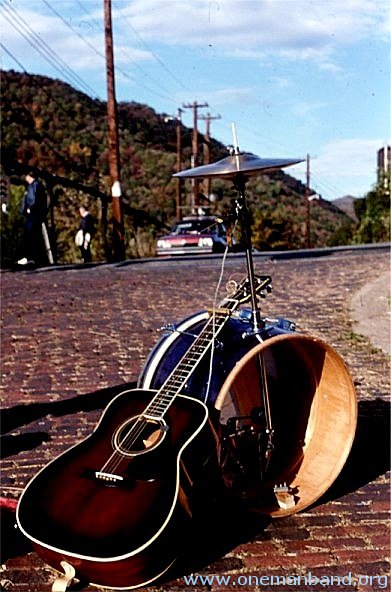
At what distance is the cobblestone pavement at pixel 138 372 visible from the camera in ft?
13.2

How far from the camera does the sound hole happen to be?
3.97m

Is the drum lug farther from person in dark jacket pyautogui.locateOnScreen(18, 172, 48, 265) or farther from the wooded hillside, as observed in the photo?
the wooded hillside

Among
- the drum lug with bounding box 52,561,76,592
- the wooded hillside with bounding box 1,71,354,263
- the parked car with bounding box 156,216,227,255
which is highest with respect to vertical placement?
the wooded hillside with bounding box 1,71,354,263

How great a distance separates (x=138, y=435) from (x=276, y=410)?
1.03 meters

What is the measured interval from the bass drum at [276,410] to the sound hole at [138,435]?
0.28m

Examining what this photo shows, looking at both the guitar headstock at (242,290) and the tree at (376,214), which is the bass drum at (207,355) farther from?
the tree at (376,214)

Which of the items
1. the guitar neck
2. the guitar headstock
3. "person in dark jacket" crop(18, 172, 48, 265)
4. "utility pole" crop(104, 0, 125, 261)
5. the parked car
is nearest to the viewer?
the guitar neck

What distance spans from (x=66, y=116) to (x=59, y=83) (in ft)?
28.2

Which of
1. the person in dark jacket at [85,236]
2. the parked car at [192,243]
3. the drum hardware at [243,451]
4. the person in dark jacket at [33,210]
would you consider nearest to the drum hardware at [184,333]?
the drum hardware at [243,451]

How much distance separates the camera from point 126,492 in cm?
373

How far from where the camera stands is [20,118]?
5750cm

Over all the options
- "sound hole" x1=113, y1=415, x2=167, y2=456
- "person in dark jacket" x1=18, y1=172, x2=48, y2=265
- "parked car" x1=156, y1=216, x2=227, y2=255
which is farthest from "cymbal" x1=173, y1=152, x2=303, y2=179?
"parked car" x1=156, y1=216, x2=227, y2=255

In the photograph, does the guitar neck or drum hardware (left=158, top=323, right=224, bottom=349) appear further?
drum hardware (left=158, top=323, right=224, bottom=349)

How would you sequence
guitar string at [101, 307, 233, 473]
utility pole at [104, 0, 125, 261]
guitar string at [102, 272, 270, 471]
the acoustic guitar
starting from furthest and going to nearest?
utility pole at [104, 0, 125, 261]
guitar string at [102, 272, 270, 471]
guitar string at [101, 307, 233, 473]
the acoustic guitar
